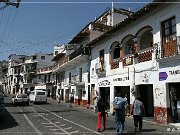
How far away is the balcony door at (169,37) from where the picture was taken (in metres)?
15.6

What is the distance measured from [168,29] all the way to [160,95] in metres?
4.00

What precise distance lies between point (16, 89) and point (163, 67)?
76.6 meters

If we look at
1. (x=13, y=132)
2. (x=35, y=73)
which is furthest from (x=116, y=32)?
(x=35, y=73)

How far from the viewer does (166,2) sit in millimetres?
16062

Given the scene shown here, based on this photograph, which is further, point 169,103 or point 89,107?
point 89,107

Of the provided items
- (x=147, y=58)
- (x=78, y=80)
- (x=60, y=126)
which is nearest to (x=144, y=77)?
(x=147, y=58)

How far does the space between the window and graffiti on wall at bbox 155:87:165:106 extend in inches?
118

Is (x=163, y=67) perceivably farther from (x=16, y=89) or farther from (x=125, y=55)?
(x=16, y=89)

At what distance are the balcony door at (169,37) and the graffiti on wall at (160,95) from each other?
2.20 m

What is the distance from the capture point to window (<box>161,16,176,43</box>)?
16125 millimetres

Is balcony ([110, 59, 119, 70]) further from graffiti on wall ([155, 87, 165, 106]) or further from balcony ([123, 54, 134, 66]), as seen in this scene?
graffiti on wall ([155, 87, 165, 106])

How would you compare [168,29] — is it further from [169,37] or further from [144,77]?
[144,77]

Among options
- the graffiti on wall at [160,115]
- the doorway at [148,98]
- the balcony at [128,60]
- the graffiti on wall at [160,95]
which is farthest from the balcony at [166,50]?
the doorway at [148,98]

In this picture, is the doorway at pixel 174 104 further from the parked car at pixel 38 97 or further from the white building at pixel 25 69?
the white building at pixel 25 69
